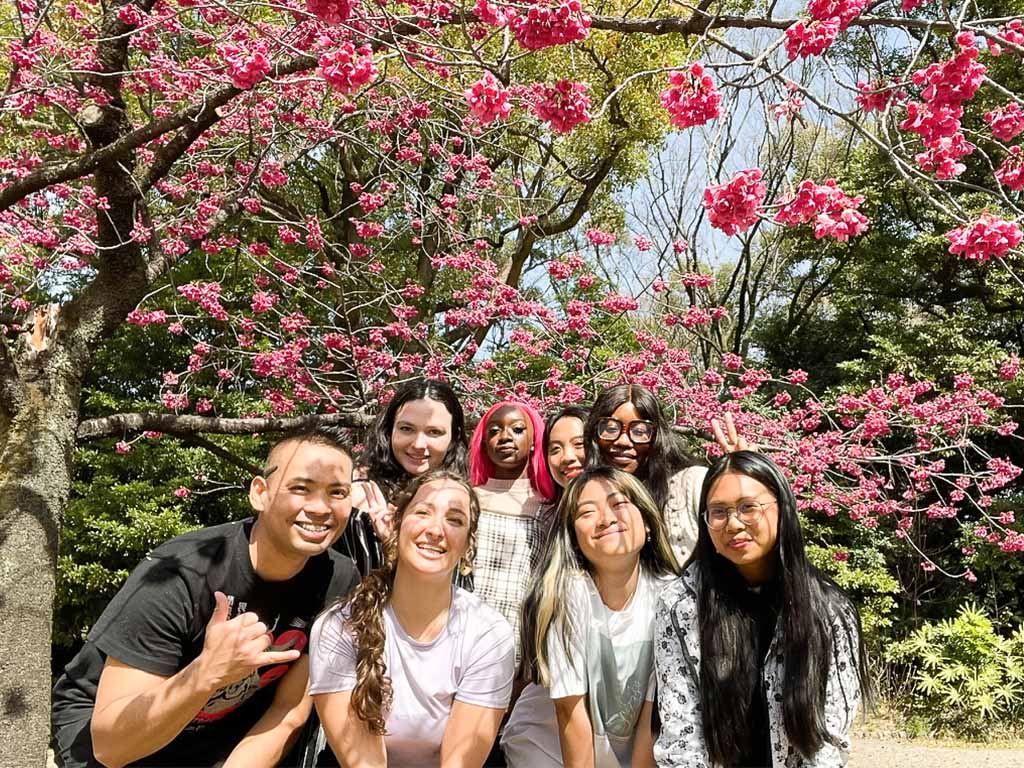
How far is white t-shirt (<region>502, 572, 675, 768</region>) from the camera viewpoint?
6.94 feet

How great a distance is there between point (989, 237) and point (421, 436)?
198 cm

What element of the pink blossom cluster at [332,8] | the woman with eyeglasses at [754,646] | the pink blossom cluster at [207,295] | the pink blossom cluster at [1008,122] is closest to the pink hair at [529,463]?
the woman with eyeglasses at [754,646]

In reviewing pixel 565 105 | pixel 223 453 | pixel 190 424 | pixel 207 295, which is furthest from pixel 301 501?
pixel 223 453

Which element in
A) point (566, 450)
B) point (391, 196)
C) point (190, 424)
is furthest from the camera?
point (391, 196)

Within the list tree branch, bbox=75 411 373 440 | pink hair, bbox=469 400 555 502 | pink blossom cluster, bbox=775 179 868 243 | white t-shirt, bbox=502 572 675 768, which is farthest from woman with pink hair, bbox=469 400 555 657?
tree branch, bbox=75 411 373 440

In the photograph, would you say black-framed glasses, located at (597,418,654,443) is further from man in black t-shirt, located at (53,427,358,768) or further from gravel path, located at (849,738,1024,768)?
gravel path, located at (849,738,1024,768)

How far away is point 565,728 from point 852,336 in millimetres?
10756

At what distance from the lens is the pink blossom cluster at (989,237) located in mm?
2254

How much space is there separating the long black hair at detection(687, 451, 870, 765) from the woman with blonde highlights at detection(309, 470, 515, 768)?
0.58 metres

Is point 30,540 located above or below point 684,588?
below

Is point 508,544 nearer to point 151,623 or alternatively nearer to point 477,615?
point 477,615

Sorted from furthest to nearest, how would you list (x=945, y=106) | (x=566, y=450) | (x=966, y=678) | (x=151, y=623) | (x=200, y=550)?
(x=966, y=678) < (x=566, y=450) < (x=945, y=106) < (x=200, y=550) < (x=151, y=623)

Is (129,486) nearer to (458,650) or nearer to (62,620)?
(62,620)

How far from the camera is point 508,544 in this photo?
8.79ft
